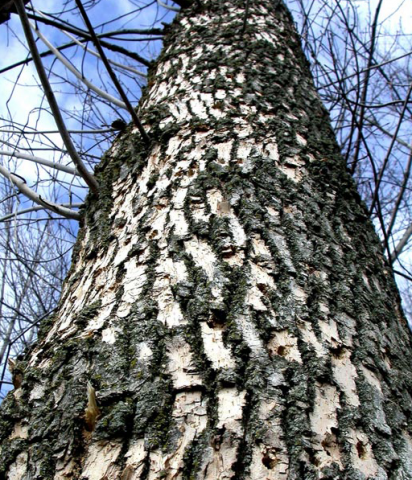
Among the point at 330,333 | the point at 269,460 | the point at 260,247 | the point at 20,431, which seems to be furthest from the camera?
the point at 260,247

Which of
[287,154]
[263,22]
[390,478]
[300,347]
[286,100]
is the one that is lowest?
[390,478]

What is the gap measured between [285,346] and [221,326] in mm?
148

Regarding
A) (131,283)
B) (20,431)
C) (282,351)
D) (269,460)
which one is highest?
(131,283)

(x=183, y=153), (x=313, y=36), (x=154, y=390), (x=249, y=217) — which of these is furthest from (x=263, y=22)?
(x=154, y=390)

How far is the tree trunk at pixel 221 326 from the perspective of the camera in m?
0.82

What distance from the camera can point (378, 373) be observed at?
102cm

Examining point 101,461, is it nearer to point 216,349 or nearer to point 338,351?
point 216,349

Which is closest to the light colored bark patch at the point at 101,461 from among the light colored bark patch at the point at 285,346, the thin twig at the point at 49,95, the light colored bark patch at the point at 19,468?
the light colored bark patch at the point at 19,468

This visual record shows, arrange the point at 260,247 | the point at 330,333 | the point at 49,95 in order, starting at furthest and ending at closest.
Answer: the point at 49,95 < the point at 260,247 < the point at 330,333

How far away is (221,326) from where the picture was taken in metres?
0.99

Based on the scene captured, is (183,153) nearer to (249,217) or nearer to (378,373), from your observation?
(249,217)

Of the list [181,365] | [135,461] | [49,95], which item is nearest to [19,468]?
[135,461]

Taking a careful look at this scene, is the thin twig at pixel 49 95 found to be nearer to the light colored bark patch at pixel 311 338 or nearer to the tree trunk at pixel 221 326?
the tree trunk at pixel 221 326

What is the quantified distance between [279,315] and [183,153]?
70cm
